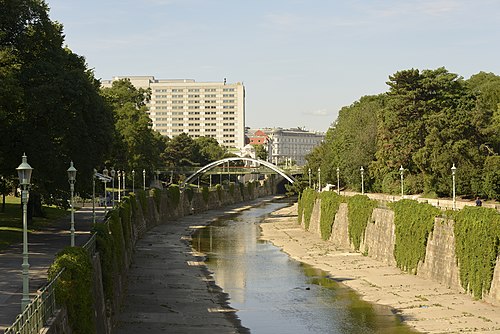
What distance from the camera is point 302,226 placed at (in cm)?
9344

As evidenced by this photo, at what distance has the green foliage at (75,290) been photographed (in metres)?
22.8

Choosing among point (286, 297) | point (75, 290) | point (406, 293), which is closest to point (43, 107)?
point (286, 297)

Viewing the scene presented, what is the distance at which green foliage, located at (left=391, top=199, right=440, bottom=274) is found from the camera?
49.3 meters

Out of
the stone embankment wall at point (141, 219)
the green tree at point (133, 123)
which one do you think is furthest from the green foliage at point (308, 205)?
the green tree at point (133, 123)

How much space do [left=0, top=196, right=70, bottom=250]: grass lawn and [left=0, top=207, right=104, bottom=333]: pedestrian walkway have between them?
790mm

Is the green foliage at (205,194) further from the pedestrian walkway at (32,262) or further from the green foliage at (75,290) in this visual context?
the green foliage at (75,290)

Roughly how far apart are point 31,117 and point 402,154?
52.9m

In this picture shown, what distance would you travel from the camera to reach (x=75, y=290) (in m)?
23.3

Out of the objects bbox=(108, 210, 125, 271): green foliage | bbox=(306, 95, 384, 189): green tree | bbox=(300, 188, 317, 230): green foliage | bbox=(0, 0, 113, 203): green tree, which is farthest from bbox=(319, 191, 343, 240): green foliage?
bbox=(108, 210, 125, 271): green foliage

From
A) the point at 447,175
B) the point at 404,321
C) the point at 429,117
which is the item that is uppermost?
the point at 429,117

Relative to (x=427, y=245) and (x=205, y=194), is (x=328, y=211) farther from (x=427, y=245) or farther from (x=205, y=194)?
(x=205, y=194)

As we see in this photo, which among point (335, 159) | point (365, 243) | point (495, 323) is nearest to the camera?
point (495, 323)

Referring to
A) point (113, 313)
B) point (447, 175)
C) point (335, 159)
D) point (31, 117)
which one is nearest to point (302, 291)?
point (113, 313)

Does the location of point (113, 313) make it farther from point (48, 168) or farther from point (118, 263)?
point (48, 168)
